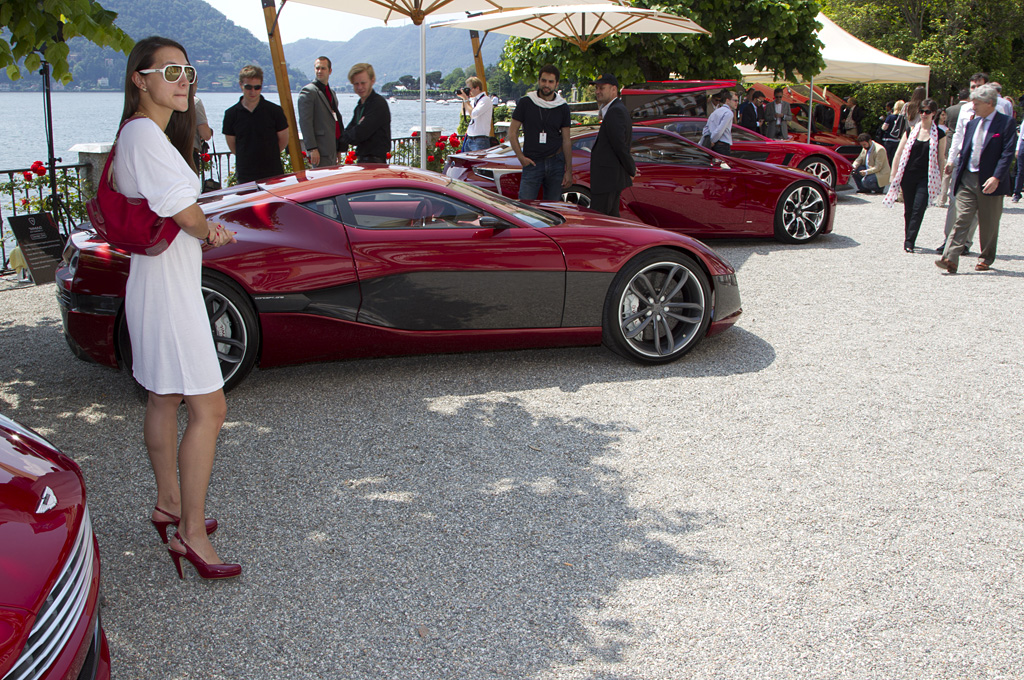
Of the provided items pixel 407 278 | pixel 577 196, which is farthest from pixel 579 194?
pixel 407 278

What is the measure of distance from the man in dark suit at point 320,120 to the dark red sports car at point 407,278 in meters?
3.91

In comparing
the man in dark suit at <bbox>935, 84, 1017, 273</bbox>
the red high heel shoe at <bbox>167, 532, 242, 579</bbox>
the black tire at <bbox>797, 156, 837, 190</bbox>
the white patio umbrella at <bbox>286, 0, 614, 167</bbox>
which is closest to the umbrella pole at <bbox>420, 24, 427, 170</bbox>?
the white patio umbrella at <bbox>286, 0, 614, 167</bbox>

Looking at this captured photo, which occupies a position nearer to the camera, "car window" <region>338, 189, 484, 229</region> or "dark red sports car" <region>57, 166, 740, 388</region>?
"dark red sports car" <region>57, 166, 740, 388</region>

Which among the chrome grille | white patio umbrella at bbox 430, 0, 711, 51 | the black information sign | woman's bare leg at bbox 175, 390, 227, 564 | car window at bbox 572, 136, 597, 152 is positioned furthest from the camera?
white patio umbrella at bbox 430, 0, 711, 51

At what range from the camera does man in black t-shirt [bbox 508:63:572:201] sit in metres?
8.77

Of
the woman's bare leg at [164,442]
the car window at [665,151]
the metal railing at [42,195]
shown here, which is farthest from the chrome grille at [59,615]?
the car window at [665,151]

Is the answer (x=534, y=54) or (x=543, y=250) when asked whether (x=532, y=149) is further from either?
(x=534, y=54)

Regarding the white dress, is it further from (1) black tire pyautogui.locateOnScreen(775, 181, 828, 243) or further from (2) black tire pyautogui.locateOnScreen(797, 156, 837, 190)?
(2) black tire pyautogui.locateOnScreen(797, 156, 837, 190)

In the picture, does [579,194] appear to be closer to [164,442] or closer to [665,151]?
Result: [665,151]

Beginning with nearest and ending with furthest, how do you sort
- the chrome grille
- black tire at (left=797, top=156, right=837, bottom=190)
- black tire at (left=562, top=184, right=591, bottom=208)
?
the chrome grille
black tire at (left=562, top=184, right=591, bottom=208)
black tire at (left=797, top=156, right=837, bottom=190)

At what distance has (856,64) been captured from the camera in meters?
18.7

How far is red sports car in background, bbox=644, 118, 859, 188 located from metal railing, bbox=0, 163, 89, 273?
23.0 feet

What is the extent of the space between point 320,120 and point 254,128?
102 cm

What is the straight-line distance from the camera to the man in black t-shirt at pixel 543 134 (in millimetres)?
8773
